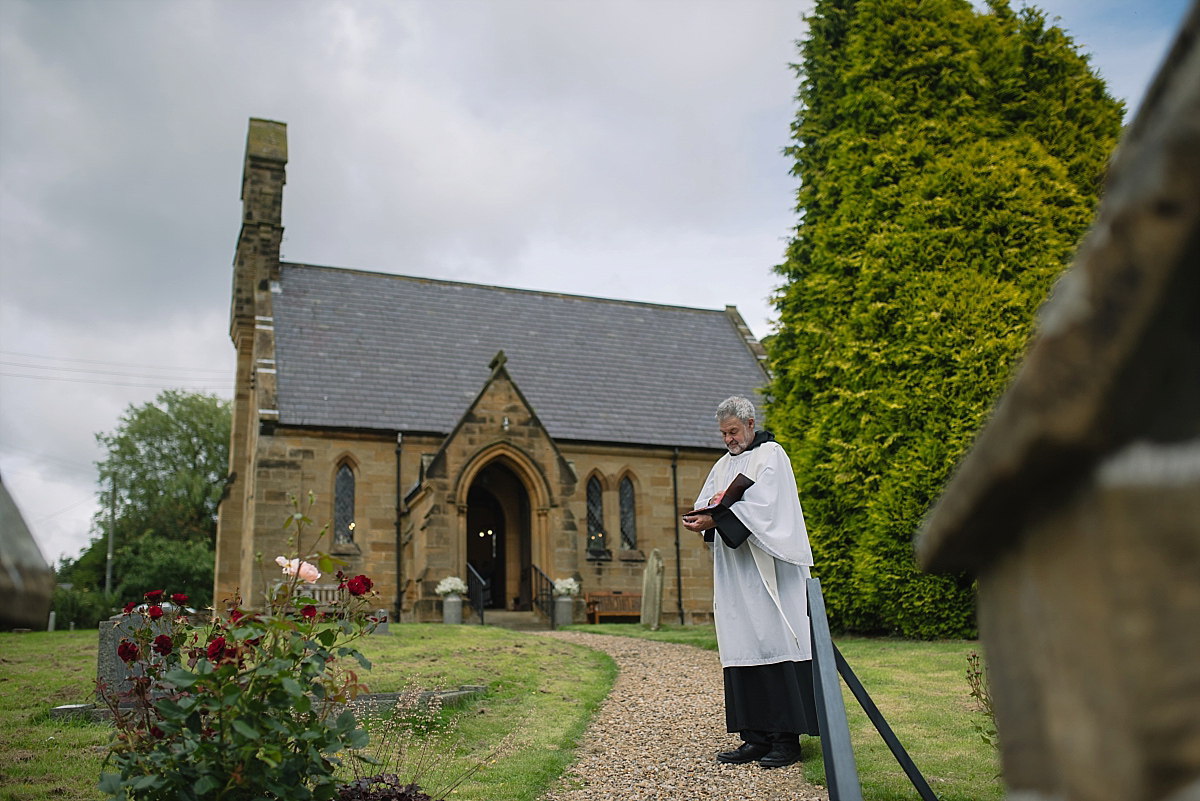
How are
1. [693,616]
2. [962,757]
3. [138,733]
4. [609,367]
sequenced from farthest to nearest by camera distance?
[609,367]
[693,616]
[962,757]
[138,733]

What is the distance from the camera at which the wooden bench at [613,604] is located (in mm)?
23719

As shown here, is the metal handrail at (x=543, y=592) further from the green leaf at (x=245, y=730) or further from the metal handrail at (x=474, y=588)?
the green leaf at (x=245, y=730)

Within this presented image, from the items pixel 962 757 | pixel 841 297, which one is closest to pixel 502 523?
pixel 841 297

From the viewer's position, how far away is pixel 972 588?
1204 centimetres

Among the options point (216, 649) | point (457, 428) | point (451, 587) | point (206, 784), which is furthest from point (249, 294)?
point (206, 784)

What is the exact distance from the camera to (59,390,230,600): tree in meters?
50.8

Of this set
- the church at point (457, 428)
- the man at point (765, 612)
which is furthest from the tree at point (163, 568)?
the man at point (765, 612)

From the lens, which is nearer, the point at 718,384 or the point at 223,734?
the point at 223,734

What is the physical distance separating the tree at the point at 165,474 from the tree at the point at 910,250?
43.1 m


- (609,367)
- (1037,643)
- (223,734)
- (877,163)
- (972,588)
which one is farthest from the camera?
(609,367)

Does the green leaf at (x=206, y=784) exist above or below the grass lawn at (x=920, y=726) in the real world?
above

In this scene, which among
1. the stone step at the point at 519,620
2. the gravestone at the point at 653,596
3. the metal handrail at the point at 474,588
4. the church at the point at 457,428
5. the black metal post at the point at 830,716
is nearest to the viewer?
the black metal post at the point at 830,716

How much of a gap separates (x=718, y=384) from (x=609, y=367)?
3703 millimetres

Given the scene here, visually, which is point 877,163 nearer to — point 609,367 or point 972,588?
point 972,588
